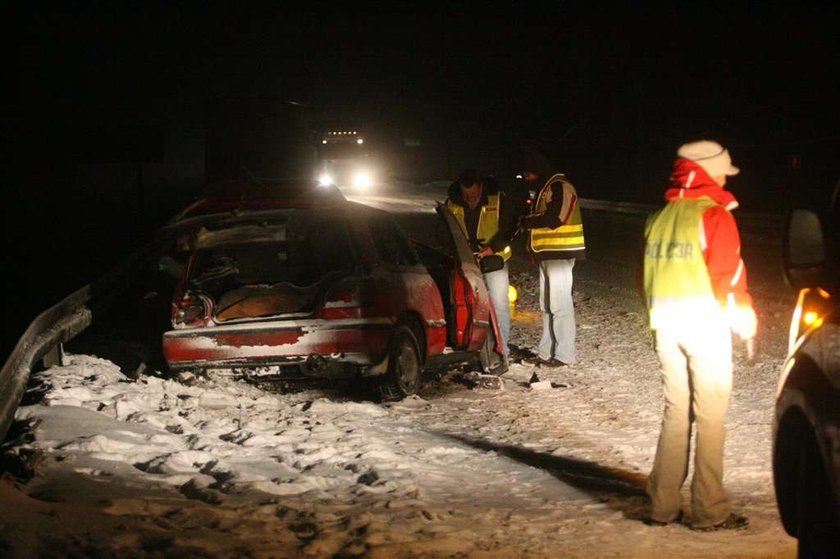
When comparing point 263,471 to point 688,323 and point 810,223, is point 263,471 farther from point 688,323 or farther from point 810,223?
point 810,223

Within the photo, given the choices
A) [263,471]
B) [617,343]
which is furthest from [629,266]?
[263,471]

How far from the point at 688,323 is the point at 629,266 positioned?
46.1 ft

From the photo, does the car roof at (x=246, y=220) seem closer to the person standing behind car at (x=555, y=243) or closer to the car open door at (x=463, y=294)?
the car open door at (x=463, y=294)

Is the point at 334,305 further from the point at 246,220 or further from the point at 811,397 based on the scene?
the point at 811,397

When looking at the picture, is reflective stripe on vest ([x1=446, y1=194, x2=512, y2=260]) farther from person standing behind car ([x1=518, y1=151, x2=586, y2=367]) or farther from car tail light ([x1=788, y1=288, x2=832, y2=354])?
car tail light ([x1=788, y1=288, x2=832, y2=354])

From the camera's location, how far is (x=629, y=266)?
62.7 ft

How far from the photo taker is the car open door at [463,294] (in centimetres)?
938

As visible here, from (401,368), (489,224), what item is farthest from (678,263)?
(489,224)

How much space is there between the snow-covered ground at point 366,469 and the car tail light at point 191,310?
1.81ft

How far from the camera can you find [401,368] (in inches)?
341

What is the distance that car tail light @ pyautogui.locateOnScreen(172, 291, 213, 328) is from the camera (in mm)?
8531

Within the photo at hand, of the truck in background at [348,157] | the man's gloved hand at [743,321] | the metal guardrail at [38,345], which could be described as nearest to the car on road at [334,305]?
the metal guardrail at [38,345]

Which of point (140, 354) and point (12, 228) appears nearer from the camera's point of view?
point (140, 354)

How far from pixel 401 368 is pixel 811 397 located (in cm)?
497
